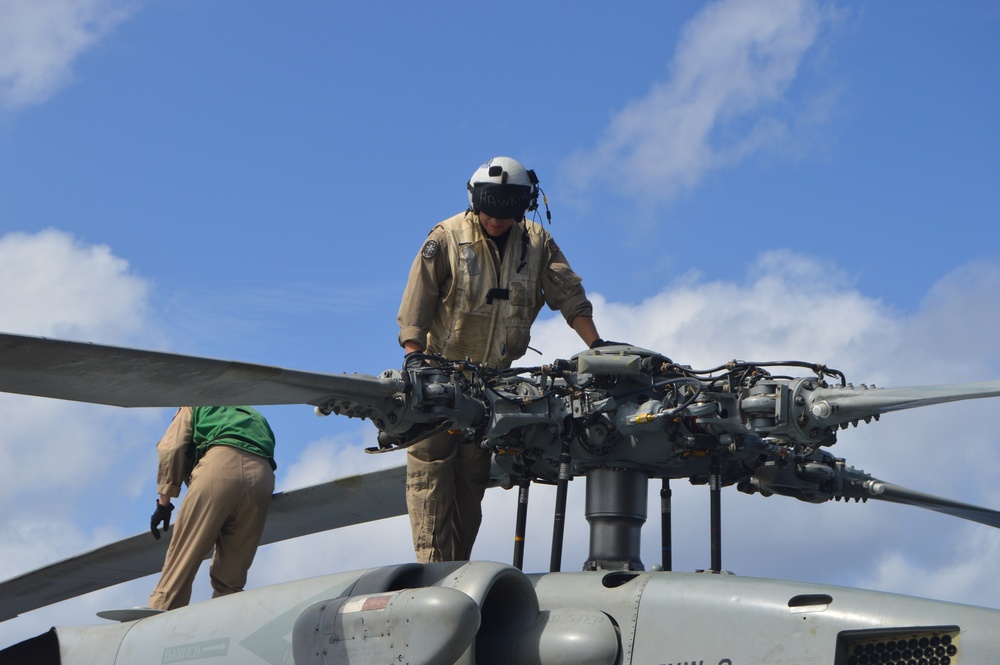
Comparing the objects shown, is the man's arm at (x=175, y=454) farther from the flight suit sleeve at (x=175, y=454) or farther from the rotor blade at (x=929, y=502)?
the rotor blade at (x=929, y=502)

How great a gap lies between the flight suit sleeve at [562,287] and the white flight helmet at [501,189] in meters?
0.69

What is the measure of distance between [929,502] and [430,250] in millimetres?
4325

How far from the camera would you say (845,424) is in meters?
8.33

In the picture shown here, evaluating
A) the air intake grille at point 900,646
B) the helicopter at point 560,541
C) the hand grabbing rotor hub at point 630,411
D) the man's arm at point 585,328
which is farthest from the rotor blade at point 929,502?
the air intake grille at point 900,646

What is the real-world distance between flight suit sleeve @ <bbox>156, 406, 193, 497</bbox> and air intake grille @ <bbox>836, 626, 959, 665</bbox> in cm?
558

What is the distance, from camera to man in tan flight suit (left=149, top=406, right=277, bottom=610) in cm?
1033

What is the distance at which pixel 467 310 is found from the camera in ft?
33.8

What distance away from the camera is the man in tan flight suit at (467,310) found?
399 inches

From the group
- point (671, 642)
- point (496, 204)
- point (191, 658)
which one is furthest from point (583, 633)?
point (496, 204)

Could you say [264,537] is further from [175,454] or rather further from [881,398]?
[881,398]

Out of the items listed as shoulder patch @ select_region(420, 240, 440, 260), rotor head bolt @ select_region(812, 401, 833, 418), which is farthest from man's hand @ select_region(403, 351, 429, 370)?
rotor head bolt @ select_region(812, 401, 833, 418)

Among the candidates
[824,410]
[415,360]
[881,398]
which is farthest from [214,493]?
[881,398]

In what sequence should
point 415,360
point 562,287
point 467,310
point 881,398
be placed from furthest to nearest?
point 562,287
point 467,310
point 415,360
point 881,398

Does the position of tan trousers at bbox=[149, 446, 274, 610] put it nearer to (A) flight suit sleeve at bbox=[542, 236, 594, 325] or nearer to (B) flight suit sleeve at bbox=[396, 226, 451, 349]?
(B) flight suit sleeve at bbox=[396, 226, 451, 349]
